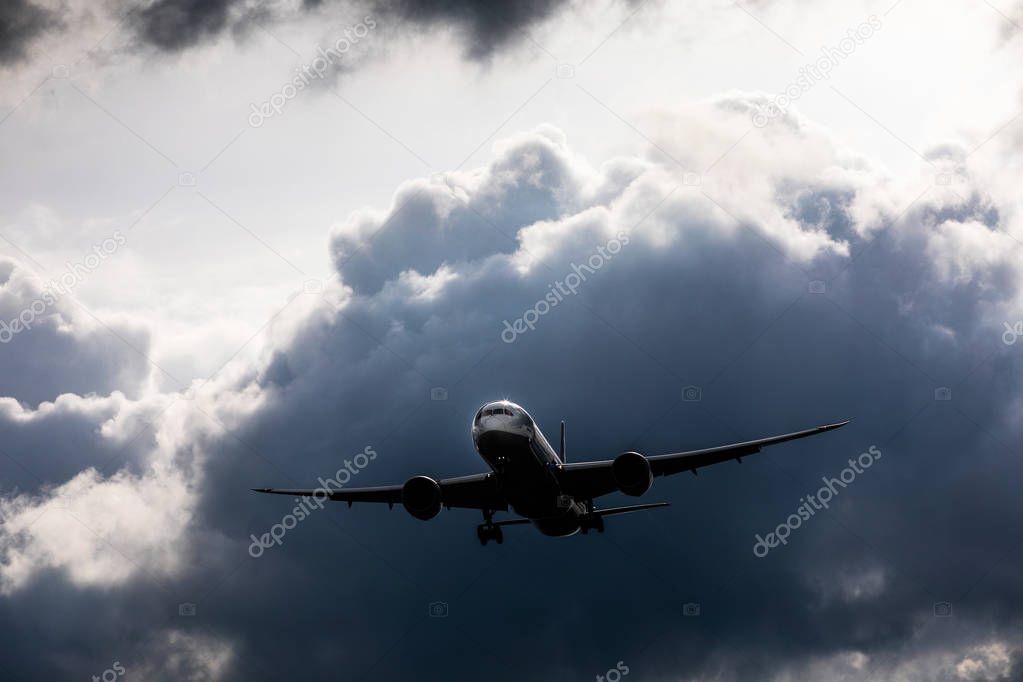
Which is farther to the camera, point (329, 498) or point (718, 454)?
point (329, 498)

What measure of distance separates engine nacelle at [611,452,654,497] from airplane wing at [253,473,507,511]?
767 centimetres

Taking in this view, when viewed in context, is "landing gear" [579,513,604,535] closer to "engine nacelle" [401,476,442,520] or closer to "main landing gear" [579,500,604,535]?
"main landing gear" [579,500,604,535]

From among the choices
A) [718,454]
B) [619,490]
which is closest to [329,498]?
[619,490]

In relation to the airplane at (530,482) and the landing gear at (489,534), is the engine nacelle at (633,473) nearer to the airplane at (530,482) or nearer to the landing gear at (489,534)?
the airplane at (530,482)

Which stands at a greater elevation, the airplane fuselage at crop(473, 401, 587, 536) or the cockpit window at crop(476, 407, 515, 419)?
the cockpit window at crop(476, 407, 515, 419)

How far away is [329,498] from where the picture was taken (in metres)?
69.3

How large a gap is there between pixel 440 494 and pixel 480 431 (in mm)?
9298

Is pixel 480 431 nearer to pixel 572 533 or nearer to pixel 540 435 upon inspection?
pixel 540 435

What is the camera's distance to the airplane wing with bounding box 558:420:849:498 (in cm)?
6178

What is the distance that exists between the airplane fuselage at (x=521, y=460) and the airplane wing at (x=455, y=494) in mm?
2928

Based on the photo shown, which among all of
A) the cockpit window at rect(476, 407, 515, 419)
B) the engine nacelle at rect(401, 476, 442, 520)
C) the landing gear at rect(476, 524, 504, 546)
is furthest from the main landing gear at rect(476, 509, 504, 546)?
the cockpit window at rect(476, 407, 515, 419)

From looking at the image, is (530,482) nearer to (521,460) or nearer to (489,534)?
(521,460)

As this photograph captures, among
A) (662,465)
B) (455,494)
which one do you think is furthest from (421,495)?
(662,465)

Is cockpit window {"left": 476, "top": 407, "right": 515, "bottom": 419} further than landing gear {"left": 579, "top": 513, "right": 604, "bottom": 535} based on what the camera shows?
No
